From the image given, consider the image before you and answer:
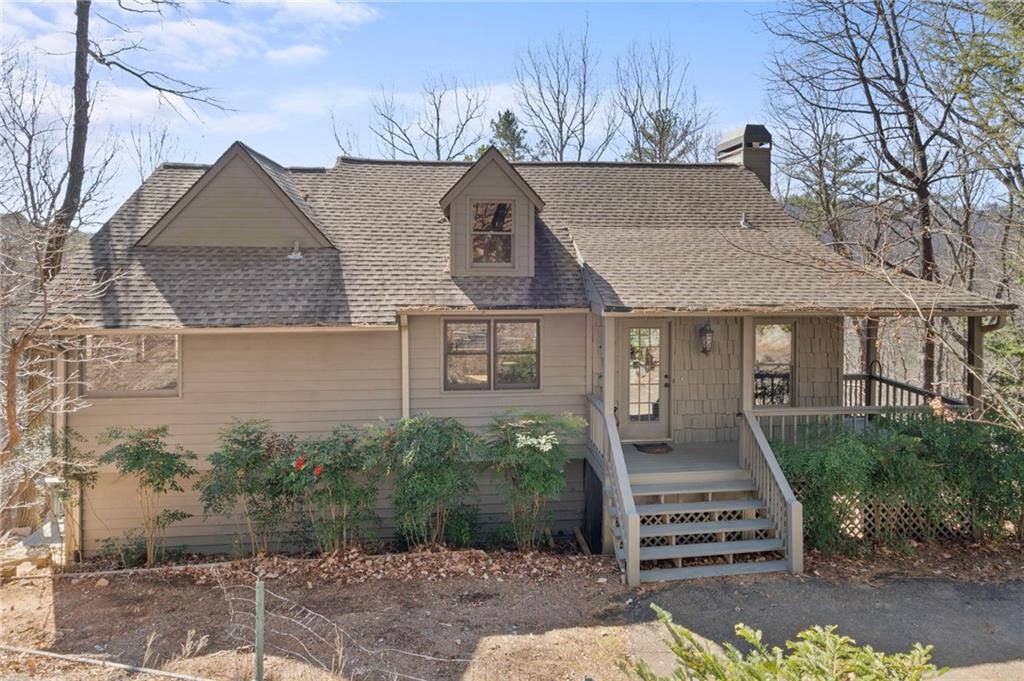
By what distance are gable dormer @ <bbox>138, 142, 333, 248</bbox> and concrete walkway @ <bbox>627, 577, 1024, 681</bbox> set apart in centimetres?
782

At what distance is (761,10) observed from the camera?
16.0 meters

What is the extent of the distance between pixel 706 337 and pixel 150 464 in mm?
8367

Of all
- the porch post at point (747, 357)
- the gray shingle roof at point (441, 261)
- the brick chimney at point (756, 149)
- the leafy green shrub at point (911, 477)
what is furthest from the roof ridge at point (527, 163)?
the leafy green shrub at point (911, 477)

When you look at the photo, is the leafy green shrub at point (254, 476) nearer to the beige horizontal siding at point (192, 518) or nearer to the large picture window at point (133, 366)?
the beige horizontal siding at point (192, 518)

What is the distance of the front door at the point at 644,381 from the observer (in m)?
10.9

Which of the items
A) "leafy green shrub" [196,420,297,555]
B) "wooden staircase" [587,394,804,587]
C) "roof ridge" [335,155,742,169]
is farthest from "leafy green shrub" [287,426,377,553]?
"roof ridge" [335,155,742,169]

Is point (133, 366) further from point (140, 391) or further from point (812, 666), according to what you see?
point (812, 666)

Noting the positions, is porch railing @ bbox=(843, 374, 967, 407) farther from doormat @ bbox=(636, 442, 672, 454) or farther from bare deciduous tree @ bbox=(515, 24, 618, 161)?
bare deciduous tree @ bbox=(515, 24, 618, 161)

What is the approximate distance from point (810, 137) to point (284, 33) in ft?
52.2

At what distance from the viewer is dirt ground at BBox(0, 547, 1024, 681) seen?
6.08 meters

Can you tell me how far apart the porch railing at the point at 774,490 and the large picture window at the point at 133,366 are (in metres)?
8.57

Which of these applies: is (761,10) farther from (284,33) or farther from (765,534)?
(765,534)

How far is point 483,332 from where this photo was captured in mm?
10734

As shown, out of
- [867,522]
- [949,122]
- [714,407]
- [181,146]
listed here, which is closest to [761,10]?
[949,122]
